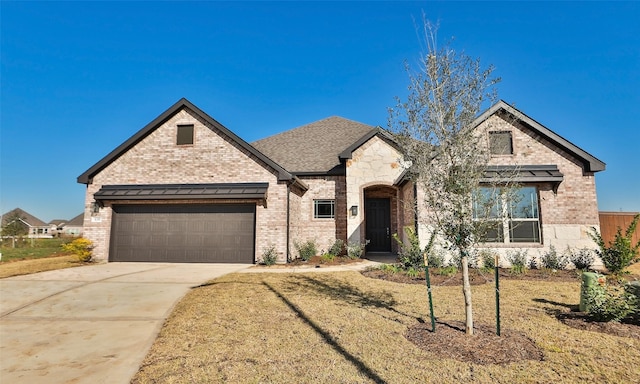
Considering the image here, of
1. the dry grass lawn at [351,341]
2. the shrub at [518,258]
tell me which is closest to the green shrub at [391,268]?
the dry grass lawn at [351,341]

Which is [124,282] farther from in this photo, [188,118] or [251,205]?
[188,118]

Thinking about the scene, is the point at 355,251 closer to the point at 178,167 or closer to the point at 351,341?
the point at 178,167

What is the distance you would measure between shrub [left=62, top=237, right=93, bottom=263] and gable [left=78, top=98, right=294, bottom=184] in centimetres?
287

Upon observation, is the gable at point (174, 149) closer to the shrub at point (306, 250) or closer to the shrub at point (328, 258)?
the shrub at point (306, 250)

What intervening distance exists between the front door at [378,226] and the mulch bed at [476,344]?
1150 cm

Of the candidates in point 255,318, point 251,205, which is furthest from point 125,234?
point 255,318

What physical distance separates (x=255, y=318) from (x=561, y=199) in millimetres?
12125

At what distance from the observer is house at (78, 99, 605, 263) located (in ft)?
39.2

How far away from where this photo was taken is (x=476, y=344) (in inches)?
177

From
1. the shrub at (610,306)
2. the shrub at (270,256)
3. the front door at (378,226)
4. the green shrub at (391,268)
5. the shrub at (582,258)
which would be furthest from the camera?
the front door at (378,226)

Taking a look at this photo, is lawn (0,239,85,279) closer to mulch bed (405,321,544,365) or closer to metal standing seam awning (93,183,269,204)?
metal standing seam awning (93,183,269,204)

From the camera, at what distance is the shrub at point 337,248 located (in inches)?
587

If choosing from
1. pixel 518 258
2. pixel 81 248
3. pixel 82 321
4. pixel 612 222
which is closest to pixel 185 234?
pixel 81 248

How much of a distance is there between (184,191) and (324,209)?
6.59 m
